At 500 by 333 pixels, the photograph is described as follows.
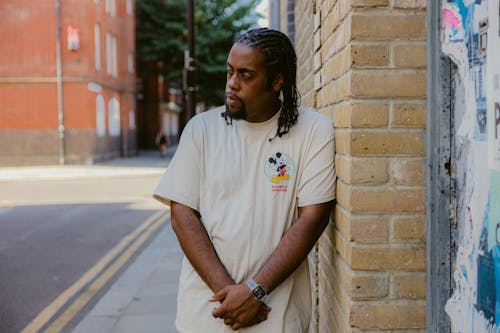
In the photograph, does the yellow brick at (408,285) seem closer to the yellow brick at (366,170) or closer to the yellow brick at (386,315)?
the yellow brick at (386,315)

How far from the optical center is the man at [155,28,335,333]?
6.74 ft

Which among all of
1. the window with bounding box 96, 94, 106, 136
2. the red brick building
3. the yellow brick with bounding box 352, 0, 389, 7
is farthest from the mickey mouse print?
the window with bounding box 96, 94, 106, 136

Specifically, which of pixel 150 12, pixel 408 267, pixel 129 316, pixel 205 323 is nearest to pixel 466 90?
pixel 408 267

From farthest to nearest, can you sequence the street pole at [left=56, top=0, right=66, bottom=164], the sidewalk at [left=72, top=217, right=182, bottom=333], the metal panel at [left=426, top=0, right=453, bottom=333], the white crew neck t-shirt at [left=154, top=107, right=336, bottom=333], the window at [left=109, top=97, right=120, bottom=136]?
the window at [left=109, top=97, right=120, bottom=136]
the street pole at [left=56, top=0, right=66, bottom=164]
the sidewalk at [left=72, top=217, right=182, bottom=333]
the white crew neck t-shirt at [left=154, top=107, right=336, bottom=333]
the metal panel at [left=426, top=0, right=453, bottom=333]

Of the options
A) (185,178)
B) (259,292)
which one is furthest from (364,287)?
(185,178)

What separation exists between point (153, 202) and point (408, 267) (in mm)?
11762

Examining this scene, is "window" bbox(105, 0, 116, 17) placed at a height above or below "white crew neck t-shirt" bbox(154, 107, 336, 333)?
above

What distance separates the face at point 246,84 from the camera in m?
2.08

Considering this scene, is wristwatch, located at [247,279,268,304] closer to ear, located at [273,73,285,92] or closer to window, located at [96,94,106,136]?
ear, located at [273,73,285,92]

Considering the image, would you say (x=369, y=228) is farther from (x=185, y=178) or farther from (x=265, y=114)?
(x=185, y=178)

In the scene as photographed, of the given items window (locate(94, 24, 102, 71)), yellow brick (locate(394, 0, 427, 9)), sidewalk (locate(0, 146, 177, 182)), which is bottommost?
sidewalk (locate(0, 146, 177, 182))

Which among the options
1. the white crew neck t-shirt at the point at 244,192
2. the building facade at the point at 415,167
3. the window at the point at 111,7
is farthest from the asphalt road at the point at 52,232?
the window at the point at 111,7

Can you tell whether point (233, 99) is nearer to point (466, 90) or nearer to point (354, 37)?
point (354, 37)

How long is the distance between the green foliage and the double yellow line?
24.3m
